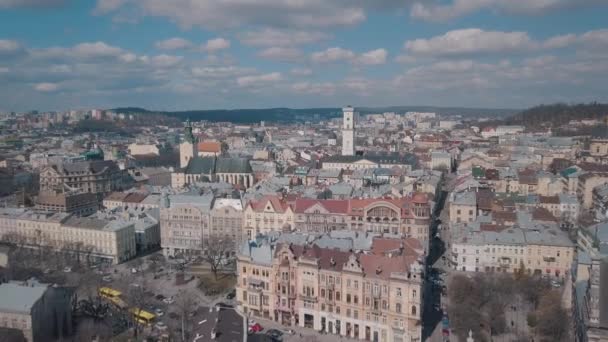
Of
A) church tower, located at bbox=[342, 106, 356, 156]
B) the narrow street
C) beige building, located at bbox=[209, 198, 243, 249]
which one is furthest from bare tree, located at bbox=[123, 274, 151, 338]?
church tower, located at bbox=[342, 106, 356, 156]

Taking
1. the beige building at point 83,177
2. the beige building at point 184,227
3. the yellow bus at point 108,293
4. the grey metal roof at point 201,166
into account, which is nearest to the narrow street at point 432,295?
the beige building at point 184,227

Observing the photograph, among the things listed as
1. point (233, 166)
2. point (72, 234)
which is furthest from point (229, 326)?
point (233, 166)

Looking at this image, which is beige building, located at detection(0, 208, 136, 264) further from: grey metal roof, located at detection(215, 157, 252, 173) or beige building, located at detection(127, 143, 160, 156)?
beige building, located at detection(127, 143, 160, 156)

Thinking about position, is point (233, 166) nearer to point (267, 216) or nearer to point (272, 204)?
point (272, 204)

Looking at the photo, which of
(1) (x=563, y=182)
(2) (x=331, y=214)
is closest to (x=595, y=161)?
(1) (x=563, y=182)

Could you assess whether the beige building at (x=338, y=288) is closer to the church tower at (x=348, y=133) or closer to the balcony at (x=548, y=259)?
the balcony at (x=548, y=259)

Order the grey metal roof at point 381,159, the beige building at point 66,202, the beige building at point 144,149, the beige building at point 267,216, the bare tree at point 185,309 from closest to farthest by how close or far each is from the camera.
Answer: the bare tree at point 185,309, the beige building at point 267,216, the beige building at point 66,202, the grey metal roof at point 381,159, the beige building at point 144,149
